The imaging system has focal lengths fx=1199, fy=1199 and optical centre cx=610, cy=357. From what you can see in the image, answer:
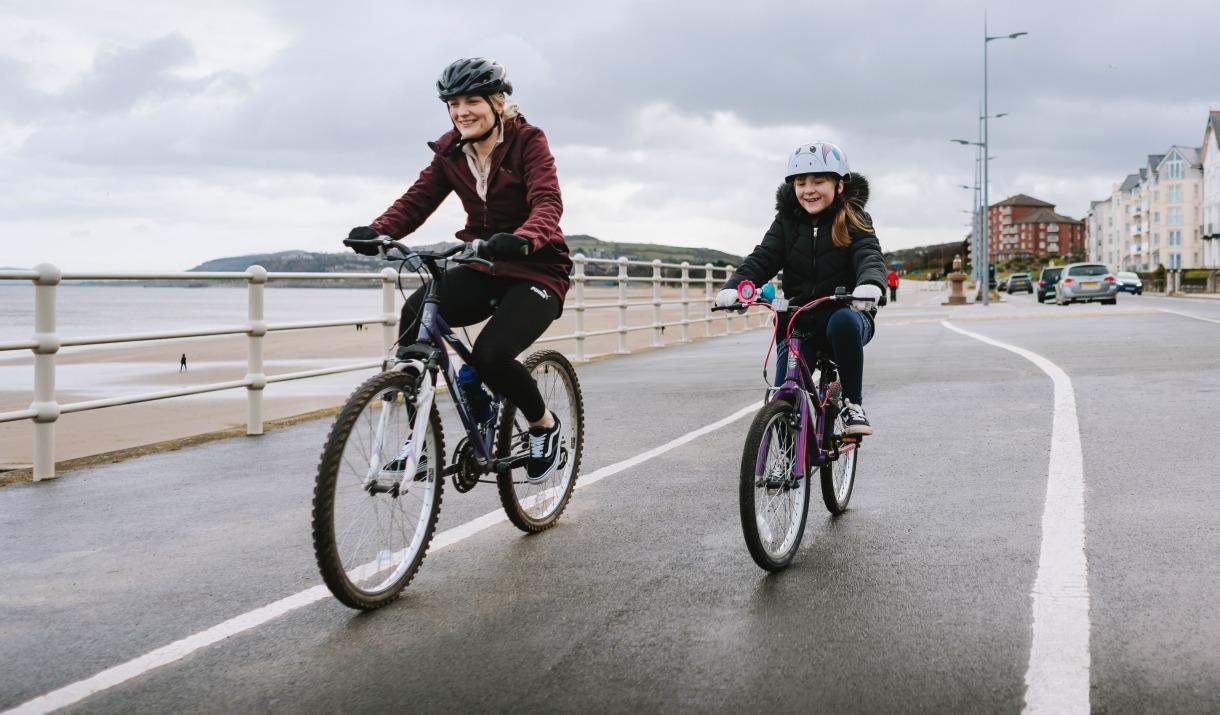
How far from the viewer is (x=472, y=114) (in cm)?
470

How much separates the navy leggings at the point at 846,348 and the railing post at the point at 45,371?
179 inches

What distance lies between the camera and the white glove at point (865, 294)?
14.9ft

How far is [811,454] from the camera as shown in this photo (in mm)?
4734

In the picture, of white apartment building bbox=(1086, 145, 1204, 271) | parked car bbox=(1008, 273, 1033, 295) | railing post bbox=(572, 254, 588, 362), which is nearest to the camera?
railing post bbox=(572, 254, 588, 362)

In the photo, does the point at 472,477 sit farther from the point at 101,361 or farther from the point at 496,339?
the point at 101,361

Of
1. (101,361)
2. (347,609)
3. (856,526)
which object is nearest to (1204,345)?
(856,526)

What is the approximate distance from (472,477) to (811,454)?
133 centimetres

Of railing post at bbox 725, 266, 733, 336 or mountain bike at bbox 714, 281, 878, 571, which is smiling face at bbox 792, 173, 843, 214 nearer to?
mountain bike at bbox 714, 281, 878, 571

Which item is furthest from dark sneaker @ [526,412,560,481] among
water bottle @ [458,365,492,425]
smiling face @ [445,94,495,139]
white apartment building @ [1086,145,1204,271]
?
white apartment building @ [1086,145,1204,271]

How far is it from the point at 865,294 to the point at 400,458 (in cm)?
183

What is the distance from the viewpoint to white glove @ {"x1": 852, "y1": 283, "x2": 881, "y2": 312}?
14.9ft

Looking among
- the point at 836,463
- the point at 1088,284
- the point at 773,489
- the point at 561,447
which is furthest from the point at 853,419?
the point at 1088,284

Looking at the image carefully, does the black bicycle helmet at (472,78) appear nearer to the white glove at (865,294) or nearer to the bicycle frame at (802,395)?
the bicycle frame at (802,395)

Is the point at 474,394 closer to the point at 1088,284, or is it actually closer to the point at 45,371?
the point at 45,371
